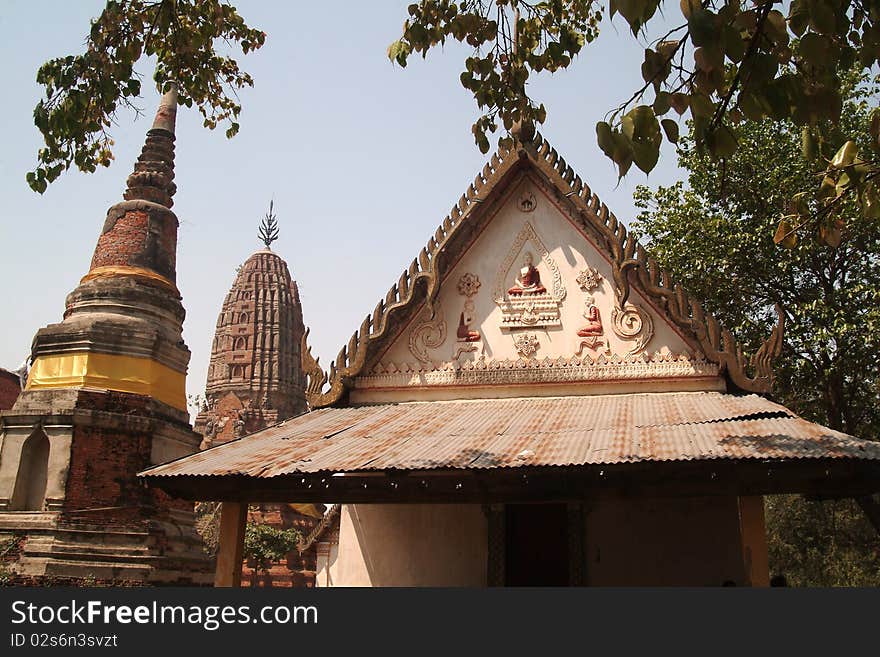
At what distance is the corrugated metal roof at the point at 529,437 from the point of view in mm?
6227

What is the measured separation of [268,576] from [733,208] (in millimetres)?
15453

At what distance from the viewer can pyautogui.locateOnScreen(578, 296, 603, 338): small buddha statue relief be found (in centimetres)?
927

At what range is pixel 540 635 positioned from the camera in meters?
5.05

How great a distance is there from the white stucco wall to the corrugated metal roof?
144cm

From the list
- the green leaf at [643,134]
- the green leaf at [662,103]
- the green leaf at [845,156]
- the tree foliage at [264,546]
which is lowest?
the green leaf at [643,134]

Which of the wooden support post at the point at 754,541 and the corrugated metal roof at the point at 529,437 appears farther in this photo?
the wooden support post at the point at 754,541

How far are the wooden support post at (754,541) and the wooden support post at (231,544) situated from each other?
445 centimetres

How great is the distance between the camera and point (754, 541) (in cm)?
642

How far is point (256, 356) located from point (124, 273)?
77.6ft

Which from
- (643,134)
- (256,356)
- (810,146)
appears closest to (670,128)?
(643,134)

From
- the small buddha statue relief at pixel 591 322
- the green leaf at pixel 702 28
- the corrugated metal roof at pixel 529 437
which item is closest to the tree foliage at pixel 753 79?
the green leaf at pixel 702 28

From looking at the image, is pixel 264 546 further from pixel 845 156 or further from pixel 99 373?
pixel 845 156

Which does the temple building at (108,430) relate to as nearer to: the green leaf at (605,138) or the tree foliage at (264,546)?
the tree foliage at (264,546)

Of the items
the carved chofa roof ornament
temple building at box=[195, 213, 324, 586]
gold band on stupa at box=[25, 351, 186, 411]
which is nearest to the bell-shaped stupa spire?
gold band on stupa at box=[25, 351, 186, 411]
